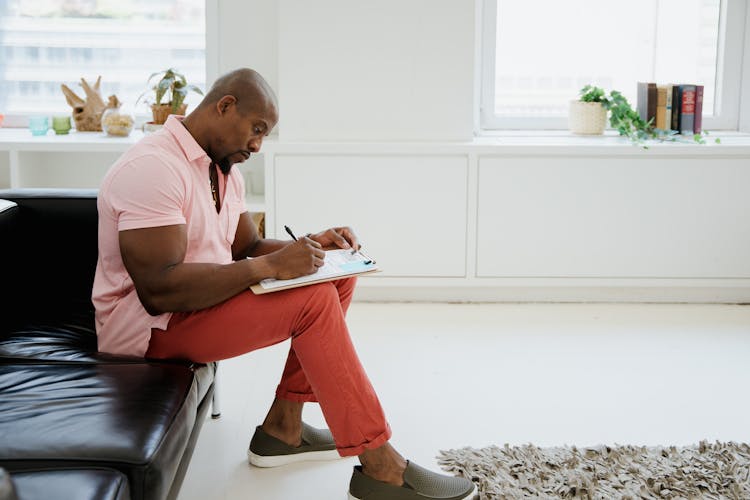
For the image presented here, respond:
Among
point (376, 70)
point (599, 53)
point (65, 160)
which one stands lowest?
point (65, 160)

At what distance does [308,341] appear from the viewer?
2236 millimetres

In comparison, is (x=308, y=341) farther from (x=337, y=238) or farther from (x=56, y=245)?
(x=56, y=245)

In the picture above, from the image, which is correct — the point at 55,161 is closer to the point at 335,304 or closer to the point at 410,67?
the point at 410,67

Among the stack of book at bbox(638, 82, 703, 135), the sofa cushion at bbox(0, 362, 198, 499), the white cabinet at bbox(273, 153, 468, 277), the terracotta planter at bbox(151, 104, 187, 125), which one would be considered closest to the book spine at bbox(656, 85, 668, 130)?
the stack of book at bbox(638, 82, 703, 135)

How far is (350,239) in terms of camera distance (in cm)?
262

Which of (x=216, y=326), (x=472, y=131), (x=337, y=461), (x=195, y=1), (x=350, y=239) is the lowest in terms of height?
(x=337, y=461)

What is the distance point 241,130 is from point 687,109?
2.87m

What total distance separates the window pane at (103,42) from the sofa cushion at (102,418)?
2.84m

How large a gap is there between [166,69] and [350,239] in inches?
99.4

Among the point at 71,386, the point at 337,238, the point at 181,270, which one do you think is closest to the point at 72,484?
the point at 71,386

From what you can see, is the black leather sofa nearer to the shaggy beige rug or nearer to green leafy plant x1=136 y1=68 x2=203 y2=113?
the shaggy beige rug

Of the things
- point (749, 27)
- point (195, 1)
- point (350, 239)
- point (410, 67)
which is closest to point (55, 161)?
point (195, 1)

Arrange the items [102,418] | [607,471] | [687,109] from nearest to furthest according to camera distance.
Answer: [102,418], [607,471], [687,109]

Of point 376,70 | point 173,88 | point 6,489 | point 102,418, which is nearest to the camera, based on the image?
point 6,489
